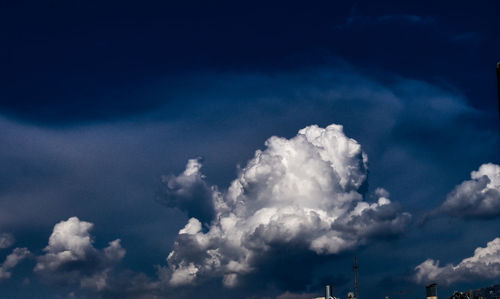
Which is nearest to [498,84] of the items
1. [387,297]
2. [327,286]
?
[327,286]

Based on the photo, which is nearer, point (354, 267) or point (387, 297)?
point (387, 297)

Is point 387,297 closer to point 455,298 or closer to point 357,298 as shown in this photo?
point 357,298

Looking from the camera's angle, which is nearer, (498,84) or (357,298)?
(498,84)

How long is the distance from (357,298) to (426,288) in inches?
1138

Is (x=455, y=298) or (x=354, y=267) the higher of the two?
(x=354, y=267)

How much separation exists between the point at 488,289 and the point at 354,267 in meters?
70.6

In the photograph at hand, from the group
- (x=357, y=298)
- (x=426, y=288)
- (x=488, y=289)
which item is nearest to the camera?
(x=426, y=288)

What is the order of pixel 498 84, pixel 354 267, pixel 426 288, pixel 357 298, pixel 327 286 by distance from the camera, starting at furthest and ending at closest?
pixel 354 267
pixel 357 298
pixel 327 286
pixel 426 288
pixel 498 84

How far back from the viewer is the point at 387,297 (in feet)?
366

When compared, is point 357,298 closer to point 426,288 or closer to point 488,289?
point 426,288

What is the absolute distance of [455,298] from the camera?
90625 millimetres

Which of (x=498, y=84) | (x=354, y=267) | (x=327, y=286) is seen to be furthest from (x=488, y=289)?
(x=498, y=84)

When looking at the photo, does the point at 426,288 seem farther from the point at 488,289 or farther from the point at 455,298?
the point at 488,289

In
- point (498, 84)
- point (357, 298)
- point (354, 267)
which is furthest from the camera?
point (354, 267)
